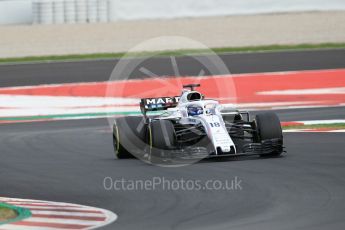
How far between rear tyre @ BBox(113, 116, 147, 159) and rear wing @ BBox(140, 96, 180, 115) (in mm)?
400

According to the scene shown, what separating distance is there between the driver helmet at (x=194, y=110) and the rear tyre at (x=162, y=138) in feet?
1.66

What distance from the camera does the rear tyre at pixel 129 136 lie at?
14773 mm

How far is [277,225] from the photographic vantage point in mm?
9164

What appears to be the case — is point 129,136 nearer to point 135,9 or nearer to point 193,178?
point 193,178

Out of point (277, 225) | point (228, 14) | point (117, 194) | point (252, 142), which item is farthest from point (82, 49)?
point (277, 225)

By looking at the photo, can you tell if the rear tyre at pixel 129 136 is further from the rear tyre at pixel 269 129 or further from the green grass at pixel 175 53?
the green grass at pixel 175 53

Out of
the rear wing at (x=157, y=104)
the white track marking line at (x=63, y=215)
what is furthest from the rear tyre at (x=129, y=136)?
the white track marking line at (x=63, y=215)

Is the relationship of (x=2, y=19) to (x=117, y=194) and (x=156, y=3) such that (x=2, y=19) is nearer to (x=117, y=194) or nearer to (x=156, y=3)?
(x=156, y=3)

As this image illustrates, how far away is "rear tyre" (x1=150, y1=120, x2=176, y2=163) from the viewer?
46.0ft

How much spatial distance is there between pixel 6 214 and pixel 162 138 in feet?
13.8

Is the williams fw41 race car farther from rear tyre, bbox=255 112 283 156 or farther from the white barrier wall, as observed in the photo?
the white barrier wall

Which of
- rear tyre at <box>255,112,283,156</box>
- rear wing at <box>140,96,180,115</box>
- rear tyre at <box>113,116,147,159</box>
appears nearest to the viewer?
rear tyre at <box>255,112,283,156</box>

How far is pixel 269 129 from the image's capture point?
558 inches

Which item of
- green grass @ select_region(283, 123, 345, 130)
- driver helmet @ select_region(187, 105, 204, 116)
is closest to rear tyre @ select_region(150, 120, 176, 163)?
driver helmet @ select_region(187, 105, 204, 116)
